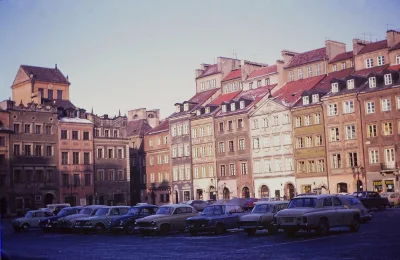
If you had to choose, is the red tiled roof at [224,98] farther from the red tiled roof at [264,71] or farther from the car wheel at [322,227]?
the car wheel at [322,227]

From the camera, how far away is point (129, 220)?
109 ft

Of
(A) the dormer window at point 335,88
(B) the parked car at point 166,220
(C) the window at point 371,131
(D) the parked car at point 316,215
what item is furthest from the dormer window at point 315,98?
(D) the parked car at point 316,215

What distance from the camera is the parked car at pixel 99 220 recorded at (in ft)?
115

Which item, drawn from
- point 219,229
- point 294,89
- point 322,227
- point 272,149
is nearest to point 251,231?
point 219,229

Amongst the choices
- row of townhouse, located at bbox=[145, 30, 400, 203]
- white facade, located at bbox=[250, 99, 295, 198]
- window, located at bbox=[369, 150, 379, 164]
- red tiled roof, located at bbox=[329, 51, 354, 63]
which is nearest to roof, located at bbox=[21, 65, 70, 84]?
row of townhouse, located at bbox=[145, 30, 400, 203]

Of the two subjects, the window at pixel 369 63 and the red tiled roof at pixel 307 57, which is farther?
the red tiled roof at pixel 307 57

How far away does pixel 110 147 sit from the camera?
8369cm

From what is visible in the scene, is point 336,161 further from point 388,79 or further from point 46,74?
point 46,74

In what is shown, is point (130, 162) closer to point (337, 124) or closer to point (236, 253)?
point (337, 124)

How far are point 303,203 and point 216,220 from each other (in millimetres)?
5624

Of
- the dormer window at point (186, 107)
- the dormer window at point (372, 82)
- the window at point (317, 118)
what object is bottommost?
the window at point (317, 118)

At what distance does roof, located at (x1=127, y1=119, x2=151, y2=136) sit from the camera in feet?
310

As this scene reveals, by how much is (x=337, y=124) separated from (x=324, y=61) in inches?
441

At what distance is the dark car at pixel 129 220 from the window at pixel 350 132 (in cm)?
3471
